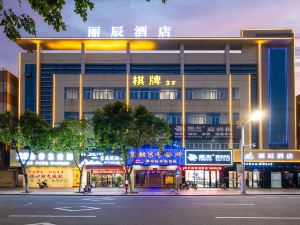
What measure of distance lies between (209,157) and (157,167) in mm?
6149

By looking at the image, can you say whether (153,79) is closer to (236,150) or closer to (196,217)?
(236,150)

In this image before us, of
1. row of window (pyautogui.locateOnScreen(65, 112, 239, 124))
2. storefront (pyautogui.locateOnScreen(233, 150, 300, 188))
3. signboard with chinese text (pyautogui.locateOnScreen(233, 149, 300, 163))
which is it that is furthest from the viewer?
row of window (pyautogui.locateOnScreen(65, 112, 239, 124))

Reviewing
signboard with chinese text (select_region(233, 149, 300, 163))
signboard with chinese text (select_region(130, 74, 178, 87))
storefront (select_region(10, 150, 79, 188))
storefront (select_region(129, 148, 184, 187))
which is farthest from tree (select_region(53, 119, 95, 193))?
Answer: signboard with chinese text (select_region(233, 149, 300, 163))

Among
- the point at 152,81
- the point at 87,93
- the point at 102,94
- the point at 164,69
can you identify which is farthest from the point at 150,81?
the point at 87,93

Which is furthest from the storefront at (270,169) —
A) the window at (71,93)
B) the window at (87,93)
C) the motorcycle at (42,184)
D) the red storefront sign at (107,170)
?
the window at (71,93)

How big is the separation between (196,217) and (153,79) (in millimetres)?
37697

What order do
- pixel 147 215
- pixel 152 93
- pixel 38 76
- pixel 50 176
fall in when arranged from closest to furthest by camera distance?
pixel 147 215
pixel 50 176
pixel 152 93
pixel 38 76

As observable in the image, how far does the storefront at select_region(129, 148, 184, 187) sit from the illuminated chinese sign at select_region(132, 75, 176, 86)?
1054 centimetres

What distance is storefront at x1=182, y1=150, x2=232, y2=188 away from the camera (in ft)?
174

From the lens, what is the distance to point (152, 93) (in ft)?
196

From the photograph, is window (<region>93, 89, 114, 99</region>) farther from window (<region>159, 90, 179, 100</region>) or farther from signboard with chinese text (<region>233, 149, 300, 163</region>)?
signboard with chinese text (<region>233, 149, 300, 163</region>)

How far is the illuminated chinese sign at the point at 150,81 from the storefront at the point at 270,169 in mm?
12866

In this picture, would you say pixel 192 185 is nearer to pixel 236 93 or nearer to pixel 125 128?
pixel 125 128

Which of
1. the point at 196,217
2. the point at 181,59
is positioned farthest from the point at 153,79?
the point at 196,217
